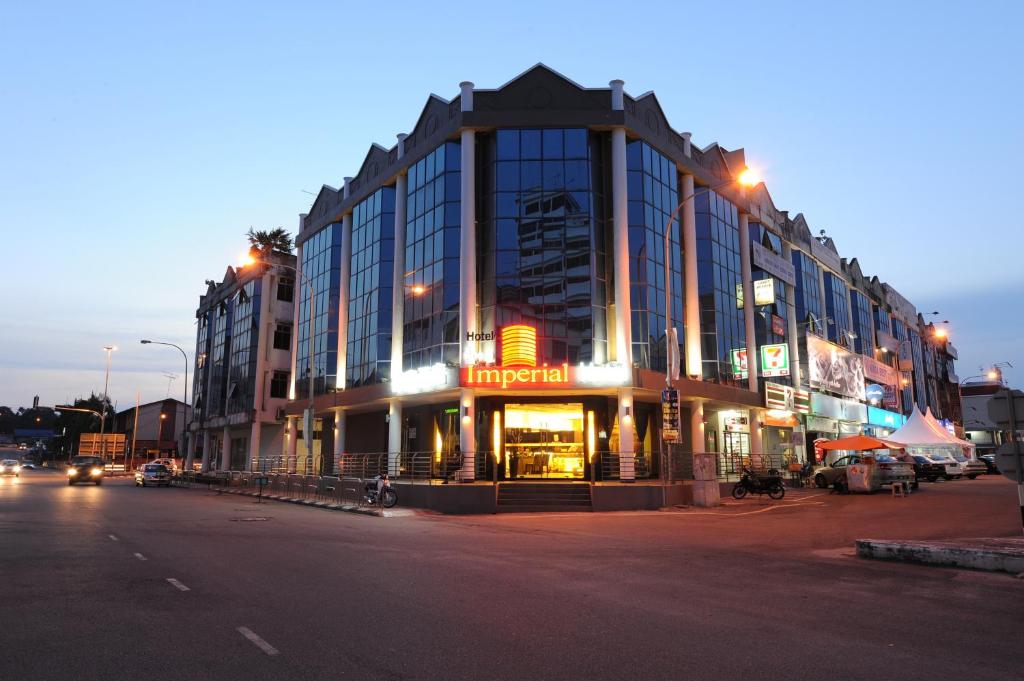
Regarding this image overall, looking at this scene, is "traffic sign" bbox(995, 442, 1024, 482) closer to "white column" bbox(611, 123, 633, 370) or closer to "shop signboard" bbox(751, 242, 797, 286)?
"white column" bbox(611, 123, 633, 370)

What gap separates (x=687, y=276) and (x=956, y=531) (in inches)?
855

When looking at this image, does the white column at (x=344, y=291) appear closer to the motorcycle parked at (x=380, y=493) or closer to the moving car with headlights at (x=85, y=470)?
the motorcycle parked at (x=380, y=493)

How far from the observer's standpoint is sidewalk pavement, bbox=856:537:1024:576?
1111cm

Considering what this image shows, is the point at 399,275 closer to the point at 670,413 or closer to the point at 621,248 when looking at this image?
the point at 621,248

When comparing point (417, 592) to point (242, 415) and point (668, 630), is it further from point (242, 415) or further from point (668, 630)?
point (242, 415)

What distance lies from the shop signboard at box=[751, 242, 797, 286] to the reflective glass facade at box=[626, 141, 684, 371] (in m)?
10.7

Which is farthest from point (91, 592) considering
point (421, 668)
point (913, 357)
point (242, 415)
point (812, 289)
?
point (913, 357)

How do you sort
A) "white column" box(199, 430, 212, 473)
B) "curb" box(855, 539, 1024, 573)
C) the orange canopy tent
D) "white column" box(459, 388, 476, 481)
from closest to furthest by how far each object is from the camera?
"curb" box(855, 539, 1024, 573)
"white column" box(459, 388, 476, 481)
the orange canopy tent
"white column" box(199, 430, 212, 473)

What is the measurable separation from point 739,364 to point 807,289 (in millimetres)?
17771

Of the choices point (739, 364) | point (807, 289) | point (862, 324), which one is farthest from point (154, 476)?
point (862, 324)

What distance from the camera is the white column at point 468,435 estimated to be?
1130 inches

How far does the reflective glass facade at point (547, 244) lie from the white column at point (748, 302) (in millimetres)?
13440

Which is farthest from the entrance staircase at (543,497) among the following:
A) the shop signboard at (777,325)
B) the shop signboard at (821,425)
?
the shop signboard at (821,425)

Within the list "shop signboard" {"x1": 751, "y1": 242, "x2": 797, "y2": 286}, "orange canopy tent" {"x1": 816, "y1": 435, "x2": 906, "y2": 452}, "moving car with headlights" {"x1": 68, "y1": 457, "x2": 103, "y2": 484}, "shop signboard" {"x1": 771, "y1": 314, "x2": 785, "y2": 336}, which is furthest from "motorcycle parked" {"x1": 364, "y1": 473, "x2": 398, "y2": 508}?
"moving car with headlights" {"x1": 68, "y1": 457, "x2": 103, "y2": 484}
